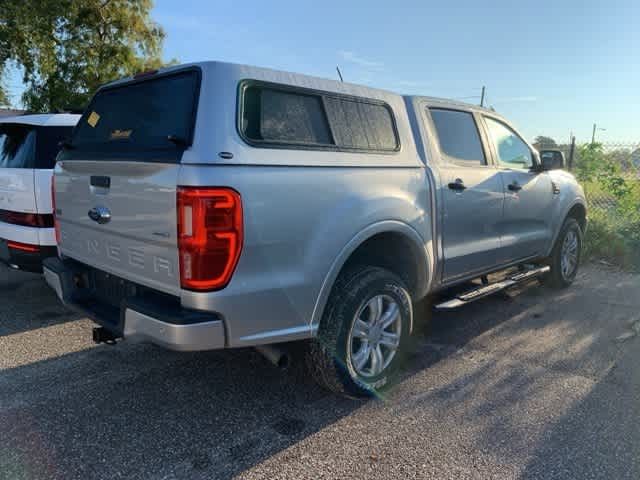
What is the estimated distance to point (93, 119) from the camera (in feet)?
11.2

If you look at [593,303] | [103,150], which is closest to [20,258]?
[103,150]

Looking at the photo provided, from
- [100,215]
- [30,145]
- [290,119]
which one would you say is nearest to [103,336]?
[100,215]

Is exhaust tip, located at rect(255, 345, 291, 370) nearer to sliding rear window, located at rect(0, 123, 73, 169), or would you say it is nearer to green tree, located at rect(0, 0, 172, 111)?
sliding rear window, located at rect(0, 123, 73, 169)

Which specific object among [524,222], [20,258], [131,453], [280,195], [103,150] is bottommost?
[131,453]

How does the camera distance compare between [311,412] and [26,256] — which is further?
[26,256]

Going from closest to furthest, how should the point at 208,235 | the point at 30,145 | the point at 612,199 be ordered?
the point at 208,235
the point at 30,145
the point at 612,199

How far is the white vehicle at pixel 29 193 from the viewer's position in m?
4.35

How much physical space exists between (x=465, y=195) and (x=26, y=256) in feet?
Result: 12.4

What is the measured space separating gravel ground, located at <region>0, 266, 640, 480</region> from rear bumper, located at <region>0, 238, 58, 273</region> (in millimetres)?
499

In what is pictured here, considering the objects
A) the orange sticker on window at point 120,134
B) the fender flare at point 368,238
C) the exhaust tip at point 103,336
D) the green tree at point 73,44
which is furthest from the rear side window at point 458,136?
the green tree at point 73,44

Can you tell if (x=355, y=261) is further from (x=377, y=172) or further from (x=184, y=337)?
(x=184, y=337)

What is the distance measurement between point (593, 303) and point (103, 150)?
5.02m

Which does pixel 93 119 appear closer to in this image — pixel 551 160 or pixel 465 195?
pixel 465 195

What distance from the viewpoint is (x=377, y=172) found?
311 cm
